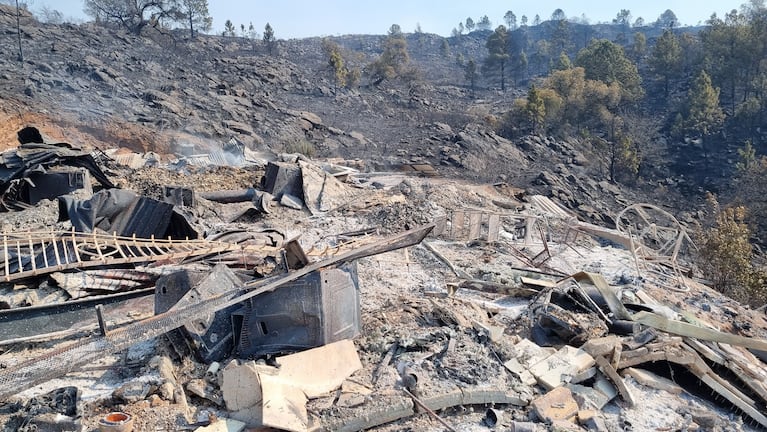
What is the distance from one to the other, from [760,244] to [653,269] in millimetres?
14728

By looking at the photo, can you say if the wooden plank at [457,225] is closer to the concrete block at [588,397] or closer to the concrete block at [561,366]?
the concrete block at [561,366]

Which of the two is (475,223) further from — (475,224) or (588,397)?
(588,397)

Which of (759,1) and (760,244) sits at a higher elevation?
(759,1)

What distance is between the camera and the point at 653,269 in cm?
844

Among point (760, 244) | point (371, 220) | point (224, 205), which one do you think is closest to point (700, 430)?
point (371, 220)

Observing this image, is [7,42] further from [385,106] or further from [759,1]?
[759,1]

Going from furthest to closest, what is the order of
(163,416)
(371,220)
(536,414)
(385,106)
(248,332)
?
(385,106) → (371,220) → (248,332) → (536,414) → (163,416)

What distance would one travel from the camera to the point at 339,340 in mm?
4250

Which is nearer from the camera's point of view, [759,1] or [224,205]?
[224,205]

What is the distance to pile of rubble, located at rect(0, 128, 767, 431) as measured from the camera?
137 inches

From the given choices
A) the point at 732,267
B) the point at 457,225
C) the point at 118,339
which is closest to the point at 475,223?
the point at 457,225

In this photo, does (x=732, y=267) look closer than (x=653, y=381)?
No

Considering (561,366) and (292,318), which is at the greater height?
(292,318)

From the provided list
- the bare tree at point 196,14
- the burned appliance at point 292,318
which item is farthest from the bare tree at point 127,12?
the burned appliance at point 292,318
